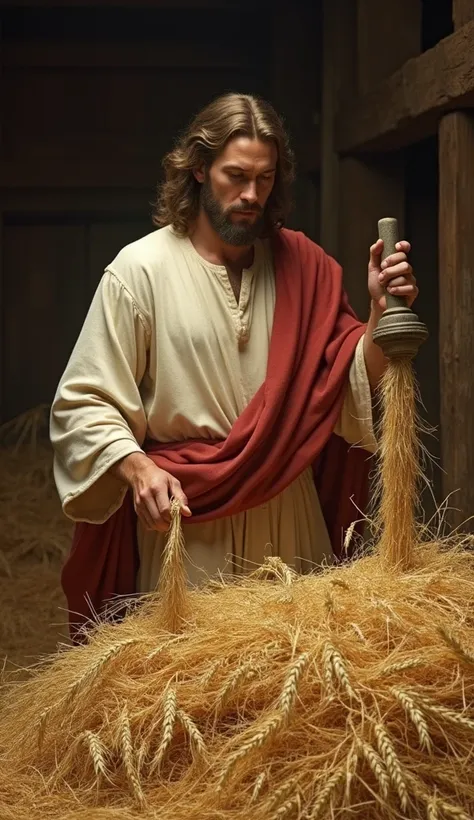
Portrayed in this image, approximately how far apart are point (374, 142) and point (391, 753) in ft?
9.54

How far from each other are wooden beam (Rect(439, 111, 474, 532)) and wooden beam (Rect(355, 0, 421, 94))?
993 mm

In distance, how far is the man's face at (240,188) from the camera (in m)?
2.77

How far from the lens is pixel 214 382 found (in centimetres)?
279

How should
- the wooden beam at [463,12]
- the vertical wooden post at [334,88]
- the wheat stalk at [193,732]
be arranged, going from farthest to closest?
the vertical wooden post at [334,88], the wooden beam at [463,12], the wheat stalk at [193,732]

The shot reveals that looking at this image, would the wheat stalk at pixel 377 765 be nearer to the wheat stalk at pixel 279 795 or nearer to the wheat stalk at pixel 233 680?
the wheat stalk at pixel 279 795

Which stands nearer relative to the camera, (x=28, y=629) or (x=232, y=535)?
(x=232, y=535)

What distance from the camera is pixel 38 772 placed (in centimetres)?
224

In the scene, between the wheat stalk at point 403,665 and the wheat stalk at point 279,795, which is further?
the wheat stalk at point 403,665

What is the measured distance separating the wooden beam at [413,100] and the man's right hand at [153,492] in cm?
146

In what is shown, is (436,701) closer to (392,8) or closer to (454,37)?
(454,37)

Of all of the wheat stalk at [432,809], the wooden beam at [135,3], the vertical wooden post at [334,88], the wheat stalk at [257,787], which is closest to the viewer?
the wheat stalk at [432,809]

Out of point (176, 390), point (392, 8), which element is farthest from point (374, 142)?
point (176, 390)

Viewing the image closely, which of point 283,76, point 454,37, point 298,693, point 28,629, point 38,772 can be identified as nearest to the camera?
point 298,693

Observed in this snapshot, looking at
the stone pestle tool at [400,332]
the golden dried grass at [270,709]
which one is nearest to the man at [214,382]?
the stone pestle tool at [400,332]
